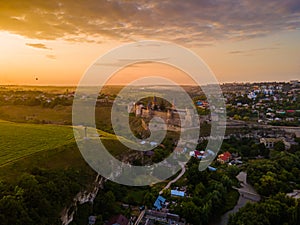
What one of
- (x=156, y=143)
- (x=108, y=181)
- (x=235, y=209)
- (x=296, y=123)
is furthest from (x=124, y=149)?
(x=296, y=123)

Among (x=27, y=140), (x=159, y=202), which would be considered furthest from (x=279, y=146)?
(x=27, y=140)

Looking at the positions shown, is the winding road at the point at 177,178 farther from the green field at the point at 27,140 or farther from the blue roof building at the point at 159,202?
the green field at the point at 27,140

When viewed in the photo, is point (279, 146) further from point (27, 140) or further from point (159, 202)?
point (27, 140)

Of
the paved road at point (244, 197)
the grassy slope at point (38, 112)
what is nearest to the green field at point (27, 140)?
the paved road at point (244, 197)

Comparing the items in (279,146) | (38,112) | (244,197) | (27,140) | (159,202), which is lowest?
(244,197)

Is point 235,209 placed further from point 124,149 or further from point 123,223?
point 124,149

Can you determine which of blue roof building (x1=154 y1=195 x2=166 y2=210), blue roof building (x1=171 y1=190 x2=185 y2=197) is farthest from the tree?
blue roof building (x1=154 y1=195 x2=166 y2=210)

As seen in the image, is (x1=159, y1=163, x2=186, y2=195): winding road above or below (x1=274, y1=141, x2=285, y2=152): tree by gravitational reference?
below

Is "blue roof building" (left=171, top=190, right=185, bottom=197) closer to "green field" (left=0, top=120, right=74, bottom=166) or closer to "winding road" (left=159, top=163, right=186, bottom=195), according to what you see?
"winding road" (left=159, top=163, right=186, bottom=195)
